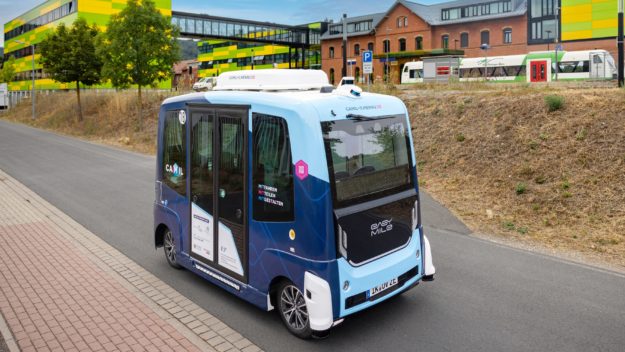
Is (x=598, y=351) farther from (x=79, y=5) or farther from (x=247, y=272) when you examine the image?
(x=79, y=5)

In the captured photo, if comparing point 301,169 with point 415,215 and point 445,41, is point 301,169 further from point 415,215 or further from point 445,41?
point 445,41

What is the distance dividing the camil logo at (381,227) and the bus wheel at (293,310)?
101cm

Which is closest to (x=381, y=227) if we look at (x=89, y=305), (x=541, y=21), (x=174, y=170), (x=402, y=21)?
(x=174, y=170)

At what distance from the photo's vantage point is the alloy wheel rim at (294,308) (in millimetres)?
5523

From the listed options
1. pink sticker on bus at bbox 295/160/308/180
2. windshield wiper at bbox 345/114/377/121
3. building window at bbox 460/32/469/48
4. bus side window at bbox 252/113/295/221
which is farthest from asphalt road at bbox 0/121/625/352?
building window at bbox 460/32/469/48

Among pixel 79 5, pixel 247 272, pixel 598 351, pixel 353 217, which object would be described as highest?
pixel 79 5

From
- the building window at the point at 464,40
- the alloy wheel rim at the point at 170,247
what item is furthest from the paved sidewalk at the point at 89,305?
the building window at the point at 464,40

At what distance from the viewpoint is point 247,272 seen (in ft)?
19.9

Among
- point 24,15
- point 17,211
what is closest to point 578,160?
point 17,211

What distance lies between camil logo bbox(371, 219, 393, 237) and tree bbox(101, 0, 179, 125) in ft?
80.1

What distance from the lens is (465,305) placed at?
6395 millimetres

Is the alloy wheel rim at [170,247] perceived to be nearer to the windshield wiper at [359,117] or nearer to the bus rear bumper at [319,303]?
the bus rear bumper at [319,303]

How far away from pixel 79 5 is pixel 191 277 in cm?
6096

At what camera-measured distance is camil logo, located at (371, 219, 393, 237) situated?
5633mm
